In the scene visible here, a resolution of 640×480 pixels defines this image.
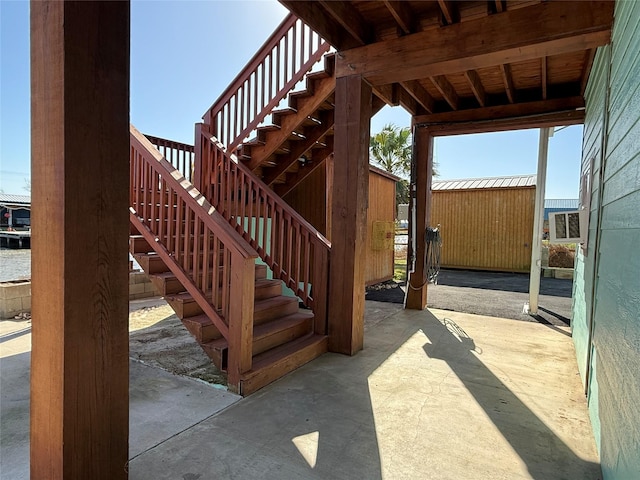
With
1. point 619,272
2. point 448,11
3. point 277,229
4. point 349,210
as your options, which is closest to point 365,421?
point 619,272

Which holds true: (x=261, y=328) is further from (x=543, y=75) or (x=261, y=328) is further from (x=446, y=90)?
(x=543, y=75)

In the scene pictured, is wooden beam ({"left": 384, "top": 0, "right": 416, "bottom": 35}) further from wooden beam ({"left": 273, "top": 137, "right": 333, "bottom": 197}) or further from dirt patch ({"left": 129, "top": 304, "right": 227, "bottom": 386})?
dirt patch ({"left": 129, "top": 304, "right": 227, "bottom": 386})

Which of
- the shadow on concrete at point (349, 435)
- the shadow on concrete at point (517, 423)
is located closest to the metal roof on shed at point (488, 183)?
the shadow on concrete at point (517, 423)

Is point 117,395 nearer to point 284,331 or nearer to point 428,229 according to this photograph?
point 284,331

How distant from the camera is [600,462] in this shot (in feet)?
6.09

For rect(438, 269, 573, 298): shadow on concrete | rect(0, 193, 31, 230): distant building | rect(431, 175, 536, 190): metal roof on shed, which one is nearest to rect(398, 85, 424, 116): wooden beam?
rect(438, 269, 573, 298): shadow on concrete

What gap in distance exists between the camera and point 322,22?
314cm

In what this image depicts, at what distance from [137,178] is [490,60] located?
11.0 ft

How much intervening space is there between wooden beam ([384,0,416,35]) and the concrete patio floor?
3.01m

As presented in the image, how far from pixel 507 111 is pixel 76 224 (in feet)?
16.8

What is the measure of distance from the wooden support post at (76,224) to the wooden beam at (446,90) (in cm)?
360

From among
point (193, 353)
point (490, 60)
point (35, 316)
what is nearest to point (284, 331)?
point (193, 353)

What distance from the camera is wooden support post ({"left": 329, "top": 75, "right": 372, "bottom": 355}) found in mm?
3379

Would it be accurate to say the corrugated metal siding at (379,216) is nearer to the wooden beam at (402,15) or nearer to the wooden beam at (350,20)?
the wooden beam at (350,20)
